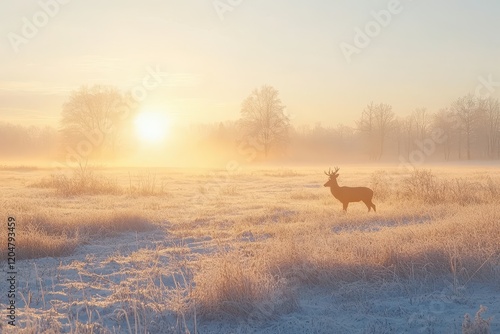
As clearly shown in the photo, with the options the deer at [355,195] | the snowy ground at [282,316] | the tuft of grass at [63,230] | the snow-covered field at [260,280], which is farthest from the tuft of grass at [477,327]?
the deer at [355,195]

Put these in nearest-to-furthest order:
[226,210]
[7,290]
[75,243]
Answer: [7,290]
[75,243]
[226,210]

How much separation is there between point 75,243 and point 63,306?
3594 mm

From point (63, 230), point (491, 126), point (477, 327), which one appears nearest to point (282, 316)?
point (477, 327)

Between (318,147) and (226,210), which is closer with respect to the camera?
(226,210)

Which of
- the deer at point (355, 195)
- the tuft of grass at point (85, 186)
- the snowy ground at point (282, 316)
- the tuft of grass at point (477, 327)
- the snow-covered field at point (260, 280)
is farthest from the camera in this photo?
the tuft of grass at point (85, 186)

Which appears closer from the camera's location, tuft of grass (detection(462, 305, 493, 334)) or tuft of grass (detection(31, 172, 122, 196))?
tuft of grass (detection(462, 305, 493, 334))

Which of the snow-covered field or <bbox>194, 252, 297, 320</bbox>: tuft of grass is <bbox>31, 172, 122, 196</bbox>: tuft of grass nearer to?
the snow-covered field

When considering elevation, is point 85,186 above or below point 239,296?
above

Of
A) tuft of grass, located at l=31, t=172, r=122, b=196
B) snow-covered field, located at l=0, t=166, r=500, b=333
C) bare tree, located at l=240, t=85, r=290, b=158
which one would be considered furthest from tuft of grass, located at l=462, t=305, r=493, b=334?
bare tree, located at l=240, t=85, r=290, b=158

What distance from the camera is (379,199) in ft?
52.0

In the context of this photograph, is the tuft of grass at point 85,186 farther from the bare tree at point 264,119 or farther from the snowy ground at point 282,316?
the bare tree at point 264,119

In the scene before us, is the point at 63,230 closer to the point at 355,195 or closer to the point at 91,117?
the point at 355,195

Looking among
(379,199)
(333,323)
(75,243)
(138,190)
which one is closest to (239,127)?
(138,190)

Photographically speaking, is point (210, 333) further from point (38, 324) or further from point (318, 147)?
point (318, 147)
